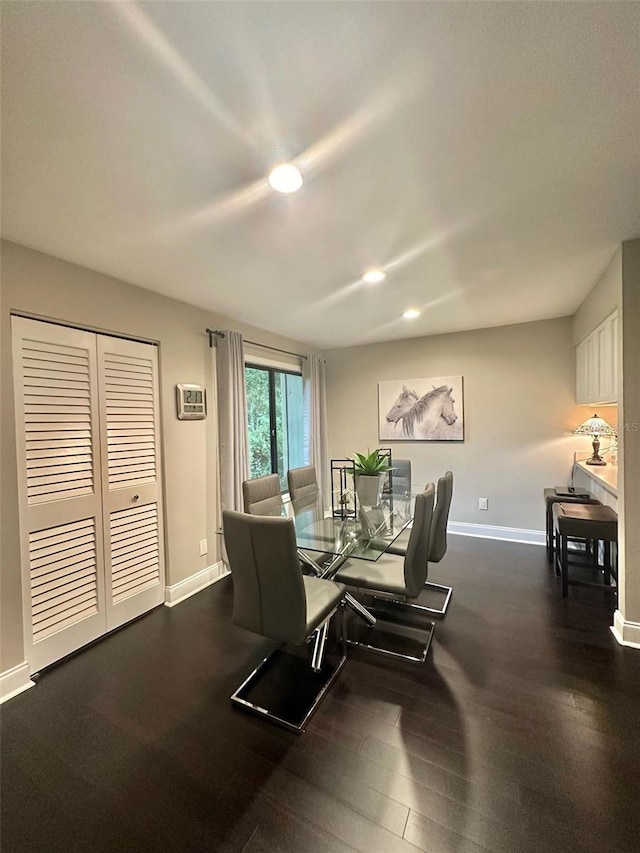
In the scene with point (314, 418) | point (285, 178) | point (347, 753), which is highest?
point (285, 178)

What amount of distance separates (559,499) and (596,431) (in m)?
0.77

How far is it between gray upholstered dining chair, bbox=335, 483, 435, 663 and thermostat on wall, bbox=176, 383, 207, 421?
6.00 feet

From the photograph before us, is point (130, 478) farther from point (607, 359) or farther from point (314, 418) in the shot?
point (607, 359)

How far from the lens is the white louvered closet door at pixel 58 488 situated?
1.98m

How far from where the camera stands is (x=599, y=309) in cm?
272

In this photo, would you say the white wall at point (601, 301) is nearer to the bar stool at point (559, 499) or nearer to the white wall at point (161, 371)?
the bar stool at point (559, 499)

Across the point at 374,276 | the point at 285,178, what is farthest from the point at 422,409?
the point at 285,178

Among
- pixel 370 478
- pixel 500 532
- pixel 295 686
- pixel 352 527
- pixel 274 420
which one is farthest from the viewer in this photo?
pixel 274 420

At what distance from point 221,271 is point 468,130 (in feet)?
5.52

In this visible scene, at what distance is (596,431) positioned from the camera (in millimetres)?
3293

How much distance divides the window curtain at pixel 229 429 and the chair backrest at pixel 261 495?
433mm

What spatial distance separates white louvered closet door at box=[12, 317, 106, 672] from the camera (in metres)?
1.98

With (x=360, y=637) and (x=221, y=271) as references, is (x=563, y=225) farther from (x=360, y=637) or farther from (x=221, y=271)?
(x=360, y=637)

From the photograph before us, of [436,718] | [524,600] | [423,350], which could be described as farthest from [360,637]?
[423,350]
